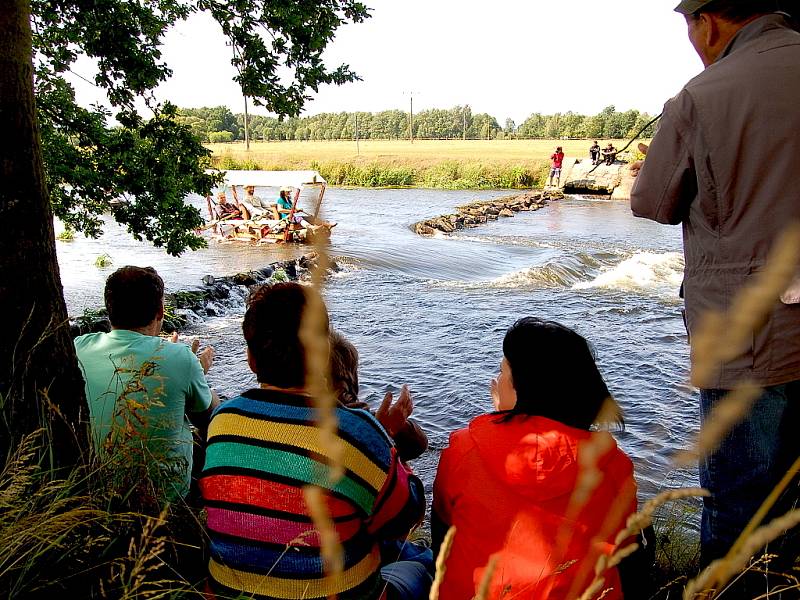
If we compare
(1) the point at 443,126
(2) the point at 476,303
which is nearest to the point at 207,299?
(2) the point at 476,303

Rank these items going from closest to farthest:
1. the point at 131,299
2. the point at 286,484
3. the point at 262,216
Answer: the point at 286,484, the point at 131,299, the point at 262,216

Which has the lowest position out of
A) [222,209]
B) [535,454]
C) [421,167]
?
[222,209]

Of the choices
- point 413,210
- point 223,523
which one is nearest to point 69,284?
point 223,523

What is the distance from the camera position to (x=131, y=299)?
3.30 meters

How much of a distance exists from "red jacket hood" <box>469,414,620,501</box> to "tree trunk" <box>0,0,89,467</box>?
4.94 feet

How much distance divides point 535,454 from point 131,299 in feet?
7.42

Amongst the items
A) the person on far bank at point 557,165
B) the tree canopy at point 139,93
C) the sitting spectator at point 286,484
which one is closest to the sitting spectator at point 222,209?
the tree canopy at point 139,93

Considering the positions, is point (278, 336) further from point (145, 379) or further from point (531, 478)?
point (145, 379)

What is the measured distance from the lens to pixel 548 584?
5.84 feet

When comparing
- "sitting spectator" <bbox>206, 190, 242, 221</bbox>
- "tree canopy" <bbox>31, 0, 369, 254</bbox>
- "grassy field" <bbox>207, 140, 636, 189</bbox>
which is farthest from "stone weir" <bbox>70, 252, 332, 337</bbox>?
"grassy field" <bbox>207, 140, 636, 189</bbox>

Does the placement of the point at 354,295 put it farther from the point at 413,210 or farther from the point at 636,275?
the point at 413,210

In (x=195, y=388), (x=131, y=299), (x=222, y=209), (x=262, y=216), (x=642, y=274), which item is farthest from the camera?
(x=222, y=209)

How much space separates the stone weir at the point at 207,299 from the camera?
9617mm

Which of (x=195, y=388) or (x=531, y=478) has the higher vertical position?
(x=531, y=478)
